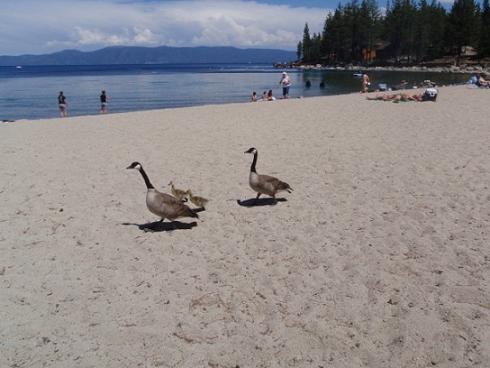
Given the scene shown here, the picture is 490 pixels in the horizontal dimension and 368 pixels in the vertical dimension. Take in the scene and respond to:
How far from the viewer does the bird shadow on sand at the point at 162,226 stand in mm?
8148

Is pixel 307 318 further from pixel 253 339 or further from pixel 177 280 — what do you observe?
pixel 177 280

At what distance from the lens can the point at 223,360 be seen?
4.61m

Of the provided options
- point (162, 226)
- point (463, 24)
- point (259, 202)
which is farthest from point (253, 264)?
point (463, 24)

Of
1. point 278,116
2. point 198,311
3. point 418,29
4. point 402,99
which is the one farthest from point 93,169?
point 418,29

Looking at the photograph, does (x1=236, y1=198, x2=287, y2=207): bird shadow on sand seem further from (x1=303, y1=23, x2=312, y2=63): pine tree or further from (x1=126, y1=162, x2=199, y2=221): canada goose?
(x1=303, y1=23, x2=312, y2=63): pine tree

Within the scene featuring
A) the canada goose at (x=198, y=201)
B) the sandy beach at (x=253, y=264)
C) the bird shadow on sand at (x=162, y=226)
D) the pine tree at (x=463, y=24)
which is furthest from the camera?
the pine tree at (x=463, y=24)

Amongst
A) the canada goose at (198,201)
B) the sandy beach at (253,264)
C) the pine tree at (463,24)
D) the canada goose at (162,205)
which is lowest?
the sandy beach at (253,264)

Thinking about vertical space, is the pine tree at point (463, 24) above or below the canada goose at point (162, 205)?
above

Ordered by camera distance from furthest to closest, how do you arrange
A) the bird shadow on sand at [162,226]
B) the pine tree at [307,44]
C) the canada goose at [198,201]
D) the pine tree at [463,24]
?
the pine tree at [307,44], the pine tree at [463,24], the canada goose at [198,201], the bird shadow on sand at [162,226]

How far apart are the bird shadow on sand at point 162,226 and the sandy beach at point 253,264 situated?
0.16 feet

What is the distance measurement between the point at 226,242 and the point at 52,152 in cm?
1051

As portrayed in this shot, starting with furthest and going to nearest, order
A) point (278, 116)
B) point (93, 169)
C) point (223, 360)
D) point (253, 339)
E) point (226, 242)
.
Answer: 1. point (278, 116)
2. point (93, 169)
3. point (226, 242)
4. point (253, 339)
5. point (223, 360)

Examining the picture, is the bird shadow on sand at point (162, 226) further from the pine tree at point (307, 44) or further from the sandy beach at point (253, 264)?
the pine tree at point (307, 44)

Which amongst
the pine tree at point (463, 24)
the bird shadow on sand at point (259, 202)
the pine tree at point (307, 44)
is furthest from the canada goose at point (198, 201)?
the pine tree at point (307, 44)
